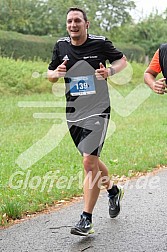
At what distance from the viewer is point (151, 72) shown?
17.2 feet

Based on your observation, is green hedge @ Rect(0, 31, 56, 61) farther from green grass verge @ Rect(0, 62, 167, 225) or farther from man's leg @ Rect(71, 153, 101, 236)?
man's leg @ Rect(71, 153, 101, 236)

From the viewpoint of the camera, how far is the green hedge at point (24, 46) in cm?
2667

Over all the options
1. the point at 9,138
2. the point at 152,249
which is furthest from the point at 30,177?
the point at 9,138

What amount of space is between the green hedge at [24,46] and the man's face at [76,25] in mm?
21295

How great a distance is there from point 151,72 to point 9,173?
3727mm

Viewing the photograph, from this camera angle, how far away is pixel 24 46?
27.9m

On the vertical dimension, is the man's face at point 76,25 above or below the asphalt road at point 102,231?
above

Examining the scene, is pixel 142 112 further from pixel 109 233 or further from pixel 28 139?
pixel 109 233

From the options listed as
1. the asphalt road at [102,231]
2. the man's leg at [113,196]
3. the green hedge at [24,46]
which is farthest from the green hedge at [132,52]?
the man's leg at [113,196]

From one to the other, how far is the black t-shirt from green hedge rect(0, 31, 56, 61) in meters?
21.3

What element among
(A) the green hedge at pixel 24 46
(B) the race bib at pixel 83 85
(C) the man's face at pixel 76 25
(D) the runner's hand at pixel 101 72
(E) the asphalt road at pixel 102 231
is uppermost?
(C) the man's face at pixel 76 25

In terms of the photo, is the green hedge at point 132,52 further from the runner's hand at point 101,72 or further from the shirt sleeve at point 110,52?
the runner's hand at point 101,72

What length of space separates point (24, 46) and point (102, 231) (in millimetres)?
23487

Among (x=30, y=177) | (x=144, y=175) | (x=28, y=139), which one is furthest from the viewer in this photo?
(x=28, y=139)
